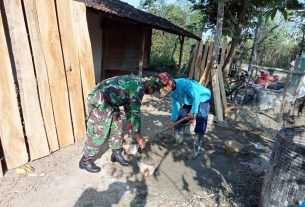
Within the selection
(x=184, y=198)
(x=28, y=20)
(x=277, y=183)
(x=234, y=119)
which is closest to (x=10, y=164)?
(x=28, y=20)

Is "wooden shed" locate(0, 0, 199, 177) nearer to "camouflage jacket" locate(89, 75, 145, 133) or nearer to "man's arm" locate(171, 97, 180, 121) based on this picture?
"camouflage jacket" locate(89, 75, 145, 133)

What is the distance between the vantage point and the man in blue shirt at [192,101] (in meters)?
4.36

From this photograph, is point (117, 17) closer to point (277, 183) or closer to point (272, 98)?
point (272, 98)

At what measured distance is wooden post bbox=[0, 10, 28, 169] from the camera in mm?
3703

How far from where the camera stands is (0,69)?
12.1ft

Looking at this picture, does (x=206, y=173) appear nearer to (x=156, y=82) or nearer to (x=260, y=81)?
(x=156, y=82)

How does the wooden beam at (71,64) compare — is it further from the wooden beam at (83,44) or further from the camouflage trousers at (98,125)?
the camouflage trousers at (98,125)

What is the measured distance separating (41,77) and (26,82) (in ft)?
0.78

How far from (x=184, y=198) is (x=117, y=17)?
20.9ft

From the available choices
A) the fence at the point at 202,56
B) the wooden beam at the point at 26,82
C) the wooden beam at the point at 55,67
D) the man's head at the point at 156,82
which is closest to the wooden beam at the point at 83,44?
the wooden beam at the point at 55,67

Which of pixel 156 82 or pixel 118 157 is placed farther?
pixel 118 157

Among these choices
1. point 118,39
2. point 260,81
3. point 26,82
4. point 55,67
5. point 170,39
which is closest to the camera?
point 26,82

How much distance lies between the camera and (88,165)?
410cm

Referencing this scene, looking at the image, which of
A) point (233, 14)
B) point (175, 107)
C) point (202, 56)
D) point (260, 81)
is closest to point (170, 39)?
point (233, 14)
